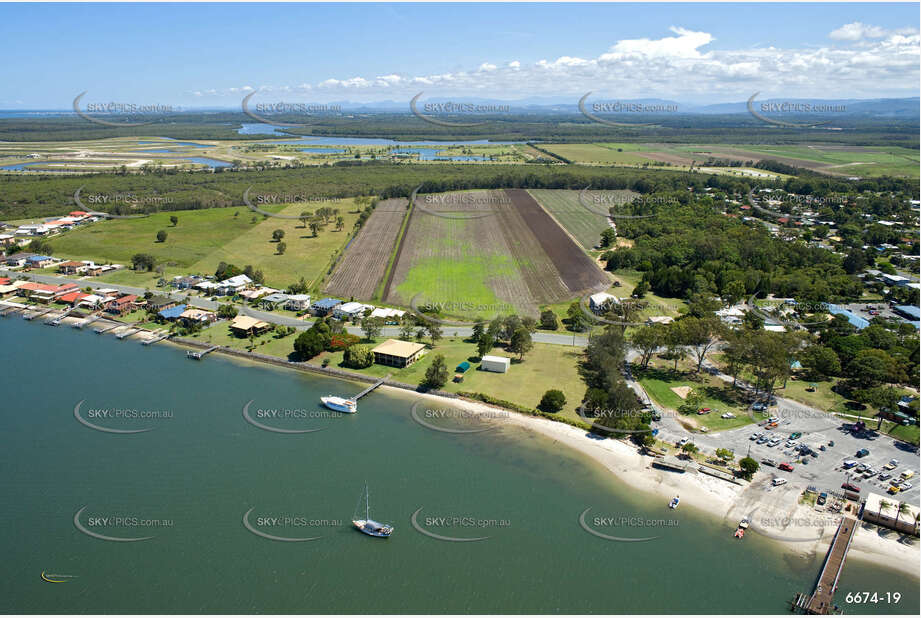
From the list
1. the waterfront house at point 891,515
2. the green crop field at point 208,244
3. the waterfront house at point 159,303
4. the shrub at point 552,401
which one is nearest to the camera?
the waterfront house at point 891,515

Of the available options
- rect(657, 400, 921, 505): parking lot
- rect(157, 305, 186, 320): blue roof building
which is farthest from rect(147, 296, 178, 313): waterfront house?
rect(657, 400, 921, 505): parking lot

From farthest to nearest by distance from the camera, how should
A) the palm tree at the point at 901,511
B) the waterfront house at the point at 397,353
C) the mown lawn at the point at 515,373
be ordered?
the waterfront house at the point at 397,353 → the mown lawn at the point at 515,373 → the palm tree at the point at 901,511

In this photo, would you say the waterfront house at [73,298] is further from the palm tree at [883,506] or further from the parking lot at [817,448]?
the palm tree at [883,506]

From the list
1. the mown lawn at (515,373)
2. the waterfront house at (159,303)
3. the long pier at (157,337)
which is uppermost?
the waterfront house at (159,303)

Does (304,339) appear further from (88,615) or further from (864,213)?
(864,213)

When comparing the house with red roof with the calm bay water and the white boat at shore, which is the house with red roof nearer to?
the calm bay water

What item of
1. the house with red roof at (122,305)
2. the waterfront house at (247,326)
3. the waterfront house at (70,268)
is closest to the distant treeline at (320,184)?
the waterfront house at (70,268)
